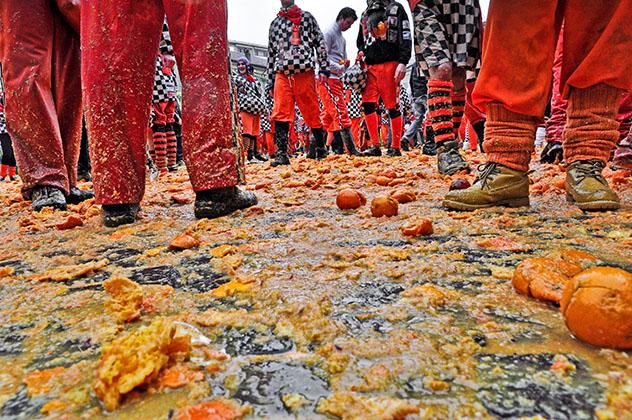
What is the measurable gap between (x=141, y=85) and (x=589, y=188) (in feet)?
5.51

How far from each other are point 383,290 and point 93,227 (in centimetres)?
132

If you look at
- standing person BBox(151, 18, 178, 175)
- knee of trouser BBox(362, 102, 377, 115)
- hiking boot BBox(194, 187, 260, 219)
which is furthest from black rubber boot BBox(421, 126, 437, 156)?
hiking boot BBox(194, 187, 260, 219)

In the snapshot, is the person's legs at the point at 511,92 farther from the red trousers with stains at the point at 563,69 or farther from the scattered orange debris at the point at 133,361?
the scattered orange debris at the point at 133,361

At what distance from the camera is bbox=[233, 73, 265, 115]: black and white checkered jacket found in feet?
25.1

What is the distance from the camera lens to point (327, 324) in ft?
2.00

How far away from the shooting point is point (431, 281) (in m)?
0.77

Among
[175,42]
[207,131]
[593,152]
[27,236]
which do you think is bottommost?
[27,236]

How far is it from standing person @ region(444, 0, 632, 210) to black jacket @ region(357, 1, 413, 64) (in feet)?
11.8

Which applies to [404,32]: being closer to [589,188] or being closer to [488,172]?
[488,172]

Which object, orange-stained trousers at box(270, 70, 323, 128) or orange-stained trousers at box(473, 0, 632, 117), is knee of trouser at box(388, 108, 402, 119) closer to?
orange-stained trousers at box(270, 70, 323, 128)

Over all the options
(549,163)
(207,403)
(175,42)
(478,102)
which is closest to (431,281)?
(207,403)

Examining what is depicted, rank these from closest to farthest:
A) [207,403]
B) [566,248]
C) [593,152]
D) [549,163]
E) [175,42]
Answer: [207,403], [566,248], [593,152], [175,42], [549,163]

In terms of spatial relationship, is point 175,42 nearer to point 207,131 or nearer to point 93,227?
point 207,131

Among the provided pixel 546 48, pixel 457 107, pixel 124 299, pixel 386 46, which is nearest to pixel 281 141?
pixel 386 46
